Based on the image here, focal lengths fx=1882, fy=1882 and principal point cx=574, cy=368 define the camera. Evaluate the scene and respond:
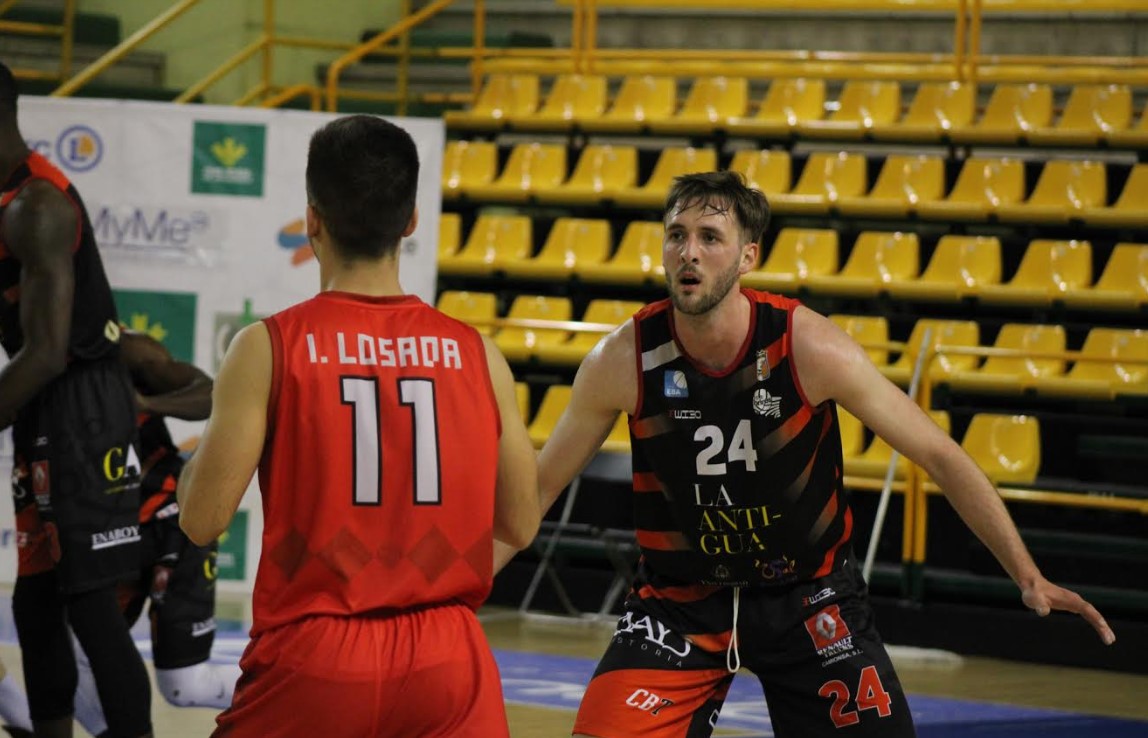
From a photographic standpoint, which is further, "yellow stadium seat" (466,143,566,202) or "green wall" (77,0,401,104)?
"green wall" (77,0,401,104)

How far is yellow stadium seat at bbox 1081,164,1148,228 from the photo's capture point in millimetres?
10953

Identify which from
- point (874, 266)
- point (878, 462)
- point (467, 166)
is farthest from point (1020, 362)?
point (467, 166)

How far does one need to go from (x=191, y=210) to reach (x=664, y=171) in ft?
12.4

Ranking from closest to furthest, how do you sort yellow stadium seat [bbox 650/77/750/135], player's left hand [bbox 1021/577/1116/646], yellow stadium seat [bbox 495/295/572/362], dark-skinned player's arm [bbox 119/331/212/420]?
player's left hand [bbox 1021/577/1116/646]
dark-skinned player's arm [bbox 119/331/212/420]
yellow stadium seat [bbox 495/295/572/362]
yellow stadium seat [bbox 650/77/750/135]

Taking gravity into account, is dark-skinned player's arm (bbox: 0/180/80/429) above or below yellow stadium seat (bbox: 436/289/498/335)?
above

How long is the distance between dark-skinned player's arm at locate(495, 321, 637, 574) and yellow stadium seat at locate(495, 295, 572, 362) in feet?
23.1

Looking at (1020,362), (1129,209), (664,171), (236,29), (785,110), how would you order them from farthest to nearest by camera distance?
(236,29), (785,110), (664,171), (1129,209), (1020,362)

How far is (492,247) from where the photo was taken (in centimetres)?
1238

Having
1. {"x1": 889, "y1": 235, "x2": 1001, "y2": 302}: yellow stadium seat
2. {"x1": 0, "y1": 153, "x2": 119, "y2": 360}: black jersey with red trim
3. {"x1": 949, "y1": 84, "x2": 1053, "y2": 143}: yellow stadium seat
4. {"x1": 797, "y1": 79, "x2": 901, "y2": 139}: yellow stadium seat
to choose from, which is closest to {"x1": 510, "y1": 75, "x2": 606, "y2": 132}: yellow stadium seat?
{"x1": 797, "y1": 79, "x2": 901, "y2": 139}: yellow stadium seat

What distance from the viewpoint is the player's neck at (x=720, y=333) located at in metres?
4.11

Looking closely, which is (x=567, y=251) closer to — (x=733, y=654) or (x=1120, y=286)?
(x=1120, y=286)

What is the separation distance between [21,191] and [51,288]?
281 mm

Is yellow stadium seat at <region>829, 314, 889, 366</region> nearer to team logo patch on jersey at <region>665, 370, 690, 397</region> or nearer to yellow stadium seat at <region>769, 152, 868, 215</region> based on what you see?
yellow stadium seat at <region>769, 152, 868, 215</region>

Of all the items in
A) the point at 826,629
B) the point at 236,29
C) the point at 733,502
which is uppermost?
the point at 236,29
